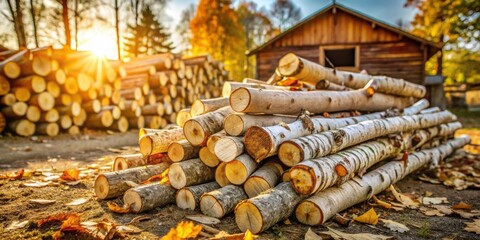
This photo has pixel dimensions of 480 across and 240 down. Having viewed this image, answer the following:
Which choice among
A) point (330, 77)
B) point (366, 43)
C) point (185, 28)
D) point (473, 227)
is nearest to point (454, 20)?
point (366, 43)

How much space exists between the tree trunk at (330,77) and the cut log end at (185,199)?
8.99 feet

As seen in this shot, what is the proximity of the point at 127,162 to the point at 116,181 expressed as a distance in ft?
1.98

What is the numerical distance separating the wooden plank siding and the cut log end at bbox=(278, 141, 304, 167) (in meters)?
11.6

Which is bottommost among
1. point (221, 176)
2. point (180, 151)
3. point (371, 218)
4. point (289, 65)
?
point (371, 218)

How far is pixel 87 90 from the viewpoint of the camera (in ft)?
30.0

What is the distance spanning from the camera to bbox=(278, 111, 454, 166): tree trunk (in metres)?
3.15

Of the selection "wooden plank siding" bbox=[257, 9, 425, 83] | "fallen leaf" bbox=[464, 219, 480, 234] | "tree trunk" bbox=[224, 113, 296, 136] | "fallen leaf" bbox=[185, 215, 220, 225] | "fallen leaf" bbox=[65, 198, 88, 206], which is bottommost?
"fallen leaf" bbox=[464, 219, 480, 234]

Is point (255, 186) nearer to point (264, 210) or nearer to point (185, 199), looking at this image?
point (264, 210)

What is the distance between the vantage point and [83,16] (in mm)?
20000

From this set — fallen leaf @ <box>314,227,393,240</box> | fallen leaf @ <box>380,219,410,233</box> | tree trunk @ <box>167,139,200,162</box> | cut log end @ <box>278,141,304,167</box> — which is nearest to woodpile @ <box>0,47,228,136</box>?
tree trunk @ <box>167,139,200,162</box>

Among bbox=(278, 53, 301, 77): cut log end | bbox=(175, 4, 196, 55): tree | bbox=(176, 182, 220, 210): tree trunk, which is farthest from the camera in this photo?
bbox=(175, 4, 196, 55): tree

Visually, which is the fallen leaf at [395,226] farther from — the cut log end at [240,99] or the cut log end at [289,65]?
the cut log end at [289,65]

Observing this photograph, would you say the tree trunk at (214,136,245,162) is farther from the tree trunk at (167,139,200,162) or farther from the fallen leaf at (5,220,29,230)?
the fallen leaf at (5,220,29,230)

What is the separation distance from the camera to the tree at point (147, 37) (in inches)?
1085
